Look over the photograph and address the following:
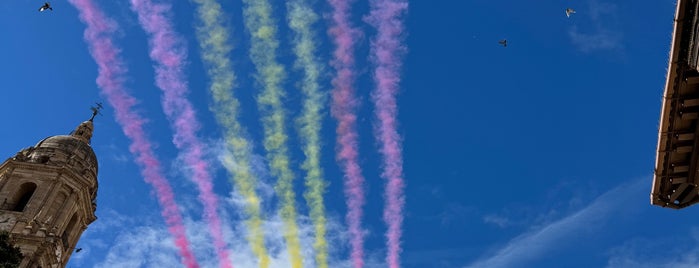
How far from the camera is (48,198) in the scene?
5800cm

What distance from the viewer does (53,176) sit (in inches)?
2361

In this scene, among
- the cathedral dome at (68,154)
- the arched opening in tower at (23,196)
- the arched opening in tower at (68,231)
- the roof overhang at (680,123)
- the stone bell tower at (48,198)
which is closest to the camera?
the roof overhang at (680,123)

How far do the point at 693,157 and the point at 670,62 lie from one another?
4703 mm

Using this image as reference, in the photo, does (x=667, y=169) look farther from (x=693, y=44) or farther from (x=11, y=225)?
(x=11, y=225)

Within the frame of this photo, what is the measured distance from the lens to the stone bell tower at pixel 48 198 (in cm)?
5412

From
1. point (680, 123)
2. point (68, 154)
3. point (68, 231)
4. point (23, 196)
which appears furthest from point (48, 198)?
point (680, 123)

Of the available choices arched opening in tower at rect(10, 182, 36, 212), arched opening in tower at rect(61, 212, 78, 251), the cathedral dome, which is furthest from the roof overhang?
the cathedral dome

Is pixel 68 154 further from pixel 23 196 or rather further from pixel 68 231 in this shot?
pixel 68 231

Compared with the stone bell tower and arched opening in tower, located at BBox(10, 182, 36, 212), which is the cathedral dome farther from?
arched opening in tower, located at BBox(10, 182, 36, 212)

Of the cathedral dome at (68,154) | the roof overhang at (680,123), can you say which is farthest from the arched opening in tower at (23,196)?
the roof overhang at (680,123)

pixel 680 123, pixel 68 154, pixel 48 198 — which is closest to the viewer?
pixel 680 123

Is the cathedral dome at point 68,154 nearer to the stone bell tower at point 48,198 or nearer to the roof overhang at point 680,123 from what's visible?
the stone bell tower at point 48,198

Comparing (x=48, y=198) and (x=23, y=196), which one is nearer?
(x=48, y=198)

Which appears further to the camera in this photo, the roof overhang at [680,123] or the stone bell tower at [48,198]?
the stone bell tower at [48,198]
